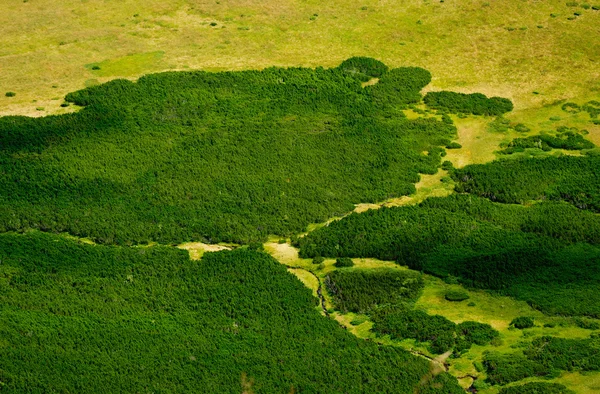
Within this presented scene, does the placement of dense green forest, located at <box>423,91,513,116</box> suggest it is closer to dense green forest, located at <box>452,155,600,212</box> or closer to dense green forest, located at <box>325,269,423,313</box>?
dense green forest, located at <box>452,155,600,212</box>

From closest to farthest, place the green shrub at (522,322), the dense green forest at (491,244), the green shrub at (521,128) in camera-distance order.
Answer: the green shrub at (522,322), the dense green forest at (491,244), the green shrub at (521,128)

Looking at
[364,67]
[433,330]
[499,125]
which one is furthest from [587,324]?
[364,67]

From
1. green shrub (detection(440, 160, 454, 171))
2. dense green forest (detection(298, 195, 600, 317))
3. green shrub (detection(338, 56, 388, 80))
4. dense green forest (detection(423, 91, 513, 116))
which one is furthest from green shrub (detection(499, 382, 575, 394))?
green shrub (detection(338, 56, 388, 80))

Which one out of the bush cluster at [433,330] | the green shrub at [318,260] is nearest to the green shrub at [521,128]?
the green shrub at [318,260]

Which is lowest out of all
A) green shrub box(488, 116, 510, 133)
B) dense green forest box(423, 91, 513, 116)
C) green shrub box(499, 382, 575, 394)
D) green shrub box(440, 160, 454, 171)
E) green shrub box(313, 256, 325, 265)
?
green shrub box(499, 382, 575, 394)

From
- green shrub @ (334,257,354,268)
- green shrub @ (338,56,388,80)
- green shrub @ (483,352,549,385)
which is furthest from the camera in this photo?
green shrub @ (338,56,388,80)

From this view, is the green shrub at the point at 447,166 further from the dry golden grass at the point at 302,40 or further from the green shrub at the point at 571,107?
the green shrub at the point at 571,107

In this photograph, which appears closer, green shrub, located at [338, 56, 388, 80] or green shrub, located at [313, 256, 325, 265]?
green shrub, located at [313, 256, 325, 265]
